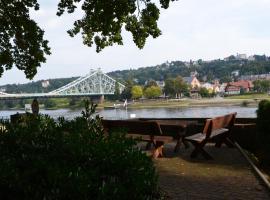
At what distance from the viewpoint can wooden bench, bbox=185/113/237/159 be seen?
8008mm

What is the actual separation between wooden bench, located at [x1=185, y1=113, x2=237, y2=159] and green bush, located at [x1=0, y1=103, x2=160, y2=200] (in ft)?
16.4

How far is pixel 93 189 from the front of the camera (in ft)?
7.11

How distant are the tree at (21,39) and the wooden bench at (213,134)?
5.00 metres

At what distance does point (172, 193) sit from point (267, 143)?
7.88 ft

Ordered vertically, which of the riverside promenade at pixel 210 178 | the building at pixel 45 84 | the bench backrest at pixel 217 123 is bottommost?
the riverside promenade at pixel 210 178

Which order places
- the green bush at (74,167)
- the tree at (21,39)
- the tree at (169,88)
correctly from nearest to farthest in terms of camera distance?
the green bush at (74,167) → the tree at (21,39) → the tree at (169,88)

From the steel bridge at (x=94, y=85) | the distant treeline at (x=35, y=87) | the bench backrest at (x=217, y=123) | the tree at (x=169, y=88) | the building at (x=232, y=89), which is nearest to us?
the bench backrest at (x=217, y=123)

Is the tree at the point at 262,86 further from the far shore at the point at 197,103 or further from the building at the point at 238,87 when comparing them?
the building at the point at 238,87

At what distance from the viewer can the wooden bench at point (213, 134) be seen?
801cm

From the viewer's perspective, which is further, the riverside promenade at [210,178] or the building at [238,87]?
the building at [238,87]

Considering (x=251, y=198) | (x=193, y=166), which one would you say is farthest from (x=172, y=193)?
(x=193, y=166)

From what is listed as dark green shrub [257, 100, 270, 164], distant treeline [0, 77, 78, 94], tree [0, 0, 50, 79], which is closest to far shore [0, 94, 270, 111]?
distant treeline [0, 77, 78, 94]

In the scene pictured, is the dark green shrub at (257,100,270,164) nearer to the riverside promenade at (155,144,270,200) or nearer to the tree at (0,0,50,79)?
the riverside promenade at (155,144,270,200)

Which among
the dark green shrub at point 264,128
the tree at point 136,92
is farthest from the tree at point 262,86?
the dark green shrub at point 264,128
